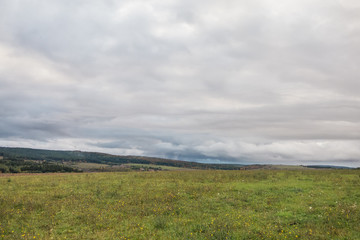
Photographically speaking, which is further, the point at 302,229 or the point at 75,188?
the point at 75,188

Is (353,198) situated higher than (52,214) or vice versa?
(353,198)

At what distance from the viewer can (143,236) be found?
12.2 metres

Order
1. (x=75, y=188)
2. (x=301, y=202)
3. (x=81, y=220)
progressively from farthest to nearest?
(x=75, y=188) < (x=301, y=202) < (x=81, y=220)

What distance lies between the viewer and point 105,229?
43.6 feet

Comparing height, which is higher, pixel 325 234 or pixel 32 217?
pixel 325 234

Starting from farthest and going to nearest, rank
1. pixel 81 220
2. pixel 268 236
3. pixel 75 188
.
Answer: pixel 75 188 < pixel 81 220 < pixel 268 236

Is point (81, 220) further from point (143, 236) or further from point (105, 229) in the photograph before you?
point (143, 236)

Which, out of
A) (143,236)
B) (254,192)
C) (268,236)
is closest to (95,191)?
(143,236)

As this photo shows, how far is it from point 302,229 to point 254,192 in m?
9.88

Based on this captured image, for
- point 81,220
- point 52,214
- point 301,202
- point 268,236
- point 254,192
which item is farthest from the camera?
point 254,192

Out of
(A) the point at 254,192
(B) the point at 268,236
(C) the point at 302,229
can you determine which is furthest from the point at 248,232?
(A) the point at 254,192

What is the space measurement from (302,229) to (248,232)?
3.08 meters

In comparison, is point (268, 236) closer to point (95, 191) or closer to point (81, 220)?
point (81, 220)

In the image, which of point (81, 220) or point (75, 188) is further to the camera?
point (75, 188)
